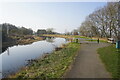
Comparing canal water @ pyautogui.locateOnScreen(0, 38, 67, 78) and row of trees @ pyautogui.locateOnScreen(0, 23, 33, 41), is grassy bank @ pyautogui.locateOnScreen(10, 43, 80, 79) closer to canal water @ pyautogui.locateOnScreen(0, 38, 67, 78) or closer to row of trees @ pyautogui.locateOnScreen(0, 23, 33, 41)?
canal water @ pyautogui.locateOnScreen(0, 38, 67, 78)

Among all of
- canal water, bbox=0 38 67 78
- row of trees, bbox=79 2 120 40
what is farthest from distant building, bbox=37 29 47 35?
canal water, bbox=0 38 67 78

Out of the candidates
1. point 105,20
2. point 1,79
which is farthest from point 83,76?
point 105,20

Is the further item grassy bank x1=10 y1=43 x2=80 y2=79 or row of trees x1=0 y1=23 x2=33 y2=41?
row of trees x1=0 y1=23 x2=33 y2=41

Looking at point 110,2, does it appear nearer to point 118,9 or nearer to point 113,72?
point 118,9

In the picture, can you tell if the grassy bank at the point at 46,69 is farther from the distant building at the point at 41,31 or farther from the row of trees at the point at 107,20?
the distant building at the point at 41,31

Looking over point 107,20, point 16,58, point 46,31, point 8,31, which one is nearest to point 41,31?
point 46,31

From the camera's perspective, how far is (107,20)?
137 ft

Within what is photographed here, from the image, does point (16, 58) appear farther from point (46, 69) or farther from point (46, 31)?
point (46, 31)

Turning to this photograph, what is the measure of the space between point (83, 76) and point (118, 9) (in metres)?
30.7

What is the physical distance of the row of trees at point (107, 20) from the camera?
35628mm

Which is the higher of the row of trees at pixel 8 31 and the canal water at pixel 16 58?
the row of trees at pixel 8 31

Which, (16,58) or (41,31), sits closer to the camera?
(16,58)

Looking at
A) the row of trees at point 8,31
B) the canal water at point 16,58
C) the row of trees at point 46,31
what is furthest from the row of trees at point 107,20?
the row of trees at point 46,31

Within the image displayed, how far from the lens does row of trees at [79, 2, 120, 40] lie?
1403 inches
